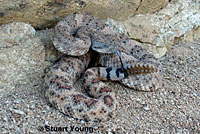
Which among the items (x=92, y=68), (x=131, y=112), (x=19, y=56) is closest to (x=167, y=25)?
(x=92, y=68)

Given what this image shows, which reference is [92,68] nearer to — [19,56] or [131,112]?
[131,112]

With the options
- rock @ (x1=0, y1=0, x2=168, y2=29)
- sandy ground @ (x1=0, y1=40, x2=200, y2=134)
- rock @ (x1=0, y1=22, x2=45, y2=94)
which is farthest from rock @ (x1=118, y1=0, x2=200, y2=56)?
rock @ (x1=0, y1=22, x2=45, y2=94)

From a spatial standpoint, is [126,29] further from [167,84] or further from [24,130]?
[24,130]

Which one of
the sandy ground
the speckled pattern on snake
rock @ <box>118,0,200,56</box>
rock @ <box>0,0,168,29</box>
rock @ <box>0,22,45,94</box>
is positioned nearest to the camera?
the sandy ground

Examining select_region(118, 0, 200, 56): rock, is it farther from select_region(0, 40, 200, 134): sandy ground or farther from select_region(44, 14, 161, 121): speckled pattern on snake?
select_region(0, 40, 200, 134): sandy ground

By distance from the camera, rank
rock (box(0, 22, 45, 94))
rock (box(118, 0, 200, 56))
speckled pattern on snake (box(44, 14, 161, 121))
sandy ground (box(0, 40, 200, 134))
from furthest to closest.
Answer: rock (box(118, 0, 200, 56)) → rock (box(0, 22, 45, 94)) → speckled pattern on snake (box(44, 14, 161, 121)) → sandy ground (box(0, 40, 200, 134))

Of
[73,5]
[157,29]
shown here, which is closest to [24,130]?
[73,5]

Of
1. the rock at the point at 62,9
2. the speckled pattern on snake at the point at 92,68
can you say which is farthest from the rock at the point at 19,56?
the speckled pattern on snake at the point at 92,68
